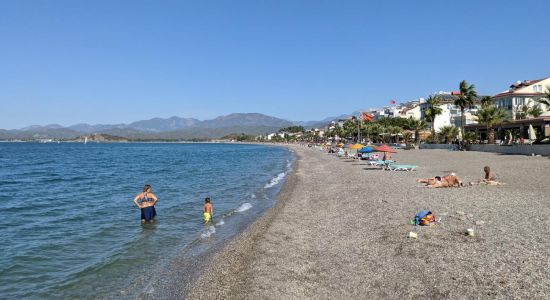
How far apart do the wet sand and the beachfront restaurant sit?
33.9 m

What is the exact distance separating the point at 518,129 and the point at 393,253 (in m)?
52.4

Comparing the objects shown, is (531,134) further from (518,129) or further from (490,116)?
(518,129)

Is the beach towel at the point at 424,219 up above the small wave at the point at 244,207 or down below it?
above

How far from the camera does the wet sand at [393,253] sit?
26.2 feet

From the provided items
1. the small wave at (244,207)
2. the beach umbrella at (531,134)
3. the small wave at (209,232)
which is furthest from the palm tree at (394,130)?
the small wave at (209,232)

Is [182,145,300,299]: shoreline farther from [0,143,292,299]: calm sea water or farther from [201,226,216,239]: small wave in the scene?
[201,226,216,239]: small wave

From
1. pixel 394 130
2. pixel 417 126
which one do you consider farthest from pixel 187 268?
pixel 394 130

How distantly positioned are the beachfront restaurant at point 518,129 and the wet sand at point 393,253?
111ft

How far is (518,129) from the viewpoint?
54.0 metres

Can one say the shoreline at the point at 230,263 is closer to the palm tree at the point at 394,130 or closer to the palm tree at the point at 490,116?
the palm tree at the point at 490,116

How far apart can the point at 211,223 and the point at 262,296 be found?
8.96m

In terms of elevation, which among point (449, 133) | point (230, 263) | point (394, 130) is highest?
point (394, 130)

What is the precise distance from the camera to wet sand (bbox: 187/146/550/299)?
26.2ft

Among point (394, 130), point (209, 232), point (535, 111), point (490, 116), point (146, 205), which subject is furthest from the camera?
point (394, 130)
